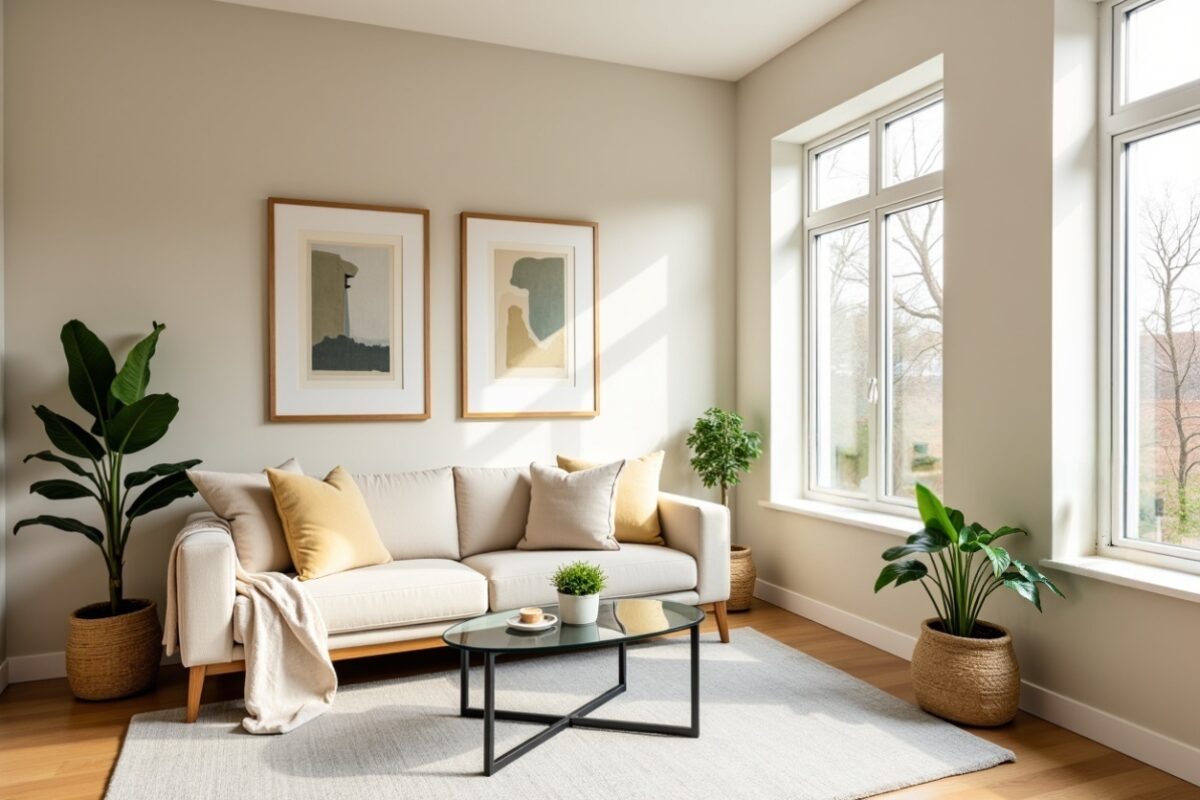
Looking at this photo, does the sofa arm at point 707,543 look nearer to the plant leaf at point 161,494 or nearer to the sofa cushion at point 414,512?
the sofa cushion at point 414,512

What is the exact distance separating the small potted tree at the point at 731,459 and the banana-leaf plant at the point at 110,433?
2.50 m

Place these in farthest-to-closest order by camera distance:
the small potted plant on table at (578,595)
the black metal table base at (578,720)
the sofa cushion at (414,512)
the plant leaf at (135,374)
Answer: the sofa cushion at (414,512) → the plant leaf at (135,374) → the small potted plant on table at (578,595) → the black metal table base at (578,720)

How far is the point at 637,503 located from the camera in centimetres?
407

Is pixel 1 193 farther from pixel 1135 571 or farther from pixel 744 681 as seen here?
pixel 1135 571

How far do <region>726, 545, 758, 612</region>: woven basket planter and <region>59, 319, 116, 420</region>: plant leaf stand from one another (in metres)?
3.02

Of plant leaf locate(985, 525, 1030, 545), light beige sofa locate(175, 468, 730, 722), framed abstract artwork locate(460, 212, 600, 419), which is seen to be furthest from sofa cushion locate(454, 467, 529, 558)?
plant leaf locate(985, 525, 1030, 545)

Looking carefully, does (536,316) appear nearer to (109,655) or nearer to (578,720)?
(578,720)

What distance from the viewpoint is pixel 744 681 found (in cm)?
339

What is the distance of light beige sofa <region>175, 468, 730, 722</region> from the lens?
9.75ft

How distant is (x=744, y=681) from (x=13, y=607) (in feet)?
10.0

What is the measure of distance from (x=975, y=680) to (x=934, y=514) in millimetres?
572

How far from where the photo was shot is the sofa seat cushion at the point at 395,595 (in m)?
3.18

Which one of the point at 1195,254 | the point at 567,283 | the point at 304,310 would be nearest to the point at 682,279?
the point at 567,283

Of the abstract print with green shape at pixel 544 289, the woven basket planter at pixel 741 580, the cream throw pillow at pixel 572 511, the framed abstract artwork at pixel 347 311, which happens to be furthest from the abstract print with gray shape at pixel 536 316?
the woven basket planter at pixel 741 580
